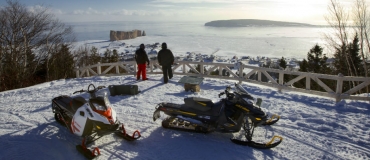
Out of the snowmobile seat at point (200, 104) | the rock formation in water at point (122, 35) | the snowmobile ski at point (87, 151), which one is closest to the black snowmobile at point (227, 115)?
the snowmobile seat at point (200, 104)

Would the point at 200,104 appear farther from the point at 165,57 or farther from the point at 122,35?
the point at 122,35

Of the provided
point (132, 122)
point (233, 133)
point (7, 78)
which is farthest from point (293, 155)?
point (7, 78)

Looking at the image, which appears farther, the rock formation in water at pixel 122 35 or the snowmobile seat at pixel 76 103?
the rock formation in water at pixel 122 35

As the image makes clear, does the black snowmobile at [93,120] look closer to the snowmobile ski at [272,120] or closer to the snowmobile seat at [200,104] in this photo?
the snowmobile seat at [200,104]

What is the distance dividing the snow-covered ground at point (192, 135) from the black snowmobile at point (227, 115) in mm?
208

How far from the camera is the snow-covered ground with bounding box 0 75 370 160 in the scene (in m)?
5.06

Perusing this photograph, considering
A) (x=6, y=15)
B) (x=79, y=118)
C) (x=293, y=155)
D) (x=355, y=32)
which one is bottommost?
(x=293, y=155)

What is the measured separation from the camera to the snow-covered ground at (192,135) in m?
5.06

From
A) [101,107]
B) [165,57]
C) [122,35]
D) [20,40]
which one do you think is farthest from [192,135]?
[122,35]

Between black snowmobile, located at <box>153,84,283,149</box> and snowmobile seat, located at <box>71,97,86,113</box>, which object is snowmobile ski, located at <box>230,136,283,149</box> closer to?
black snowmobile, located at <box>153,84,283,149</box>

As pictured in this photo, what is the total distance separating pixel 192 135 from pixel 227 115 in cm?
99

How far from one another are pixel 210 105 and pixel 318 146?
241 centimetres

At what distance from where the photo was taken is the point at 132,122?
22.3ft

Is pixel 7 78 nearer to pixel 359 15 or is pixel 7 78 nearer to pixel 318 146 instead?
pixel 318 146
